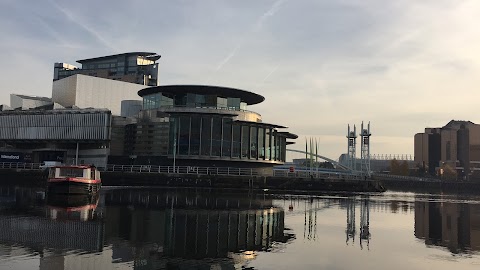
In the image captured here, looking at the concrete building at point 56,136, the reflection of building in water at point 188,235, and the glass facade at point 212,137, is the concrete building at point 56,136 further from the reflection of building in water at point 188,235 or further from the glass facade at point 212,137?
the reflection of building in water at point 188,235

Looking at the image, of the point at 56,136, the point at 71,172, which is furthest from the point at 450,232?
the point at 56,136

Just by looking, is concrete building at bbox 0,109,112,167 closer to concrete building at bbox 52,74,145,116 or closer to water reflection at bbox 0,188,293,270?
concrete building at bbox 52,74,145,116

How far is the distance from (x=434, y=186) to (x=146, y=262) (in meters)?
169

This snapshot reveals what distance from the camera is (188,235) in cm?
2597

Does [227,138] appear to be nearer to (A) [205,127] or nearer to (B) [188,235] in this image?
(A) [205,127]

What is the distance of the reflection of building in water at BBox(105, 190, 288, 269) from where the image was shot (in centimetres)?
1972

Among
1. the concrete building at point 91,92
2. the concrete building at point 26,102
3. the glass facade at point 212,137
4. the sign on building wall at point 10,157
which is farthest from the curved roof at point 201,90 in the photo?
the concrete building at point 26,102

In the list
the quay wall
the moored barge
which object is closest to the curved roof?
the quay wall

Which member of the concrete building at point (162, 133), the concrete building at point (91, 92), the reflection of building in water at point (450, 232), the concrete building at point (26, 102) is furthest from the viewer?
the concrete building at point (91, 92)

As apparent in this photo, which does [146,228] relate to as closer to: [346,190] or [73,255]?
[73,255]

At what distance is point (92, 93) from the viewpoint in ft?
437

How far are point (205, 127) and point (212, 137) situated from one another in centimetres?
262

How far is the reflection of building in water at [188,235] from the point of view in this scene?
19.7m

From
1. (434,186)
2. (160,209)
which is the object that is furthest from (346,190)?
(434,186)
